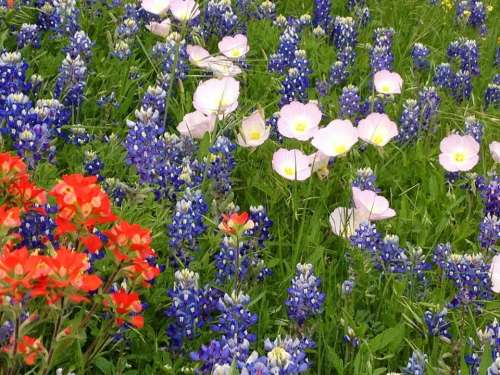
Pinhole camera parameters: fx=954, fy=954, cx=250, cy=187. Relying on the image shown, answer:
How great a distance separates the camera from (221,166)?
3.39 metres

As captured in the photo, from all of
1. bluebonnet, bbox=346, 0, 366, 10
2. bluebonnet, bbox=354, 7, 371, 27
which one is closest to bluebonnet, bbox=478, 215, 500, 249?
bluebonnet, bbox=354, 7, 371, 27

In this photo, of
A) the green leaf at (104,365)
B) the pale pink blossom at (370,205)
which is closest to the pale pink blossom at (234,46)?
the pale pink blossom at (370,205)

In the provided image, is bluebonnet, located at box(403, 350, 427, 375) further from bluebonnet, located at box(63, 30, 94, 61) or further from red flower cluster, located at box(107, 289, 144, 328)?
bluebonnet, located at box(63, 30, 94, 61)

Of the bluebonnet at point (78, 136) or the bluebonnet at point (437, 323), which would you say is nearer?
the bluebonnet at point (437, 323)

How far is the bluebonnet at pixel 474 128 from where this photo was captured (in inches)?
159

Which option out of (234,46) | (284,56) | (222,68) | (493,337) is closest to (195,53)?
(234,46)

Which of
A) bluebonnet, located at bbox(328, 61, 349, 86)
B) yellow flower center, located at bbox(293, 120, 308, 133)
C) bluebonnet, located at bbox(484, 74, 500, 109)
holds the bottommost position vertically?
bluebonnet, located at bbox(484, 74, 500, 109)

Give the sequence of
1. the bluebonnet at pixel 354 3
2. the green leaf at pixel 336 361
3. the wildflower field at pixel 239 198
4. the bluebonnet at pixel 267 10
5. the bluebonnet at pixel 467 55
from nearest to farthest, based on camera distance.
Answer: the wildflower field at pixel 239 198, the green leaf at pixel 336 361, the bluebonnet at pixel 467 55, the bluebonnet at pixel 267 10, the bluebonnet at pixel 354 3

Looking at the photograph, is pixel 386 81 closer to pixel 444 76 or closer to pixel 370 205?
pixel 444 76

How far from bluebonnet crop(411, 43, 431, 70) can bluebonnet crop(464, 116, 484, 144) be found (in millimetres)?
777

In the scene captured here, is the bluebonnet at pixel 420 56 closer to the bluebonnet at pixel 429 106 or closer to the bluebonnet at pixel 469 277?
the bluebonnet at pixel 429 106

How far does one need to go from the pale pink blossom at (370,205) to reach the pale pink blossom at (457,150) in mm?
593

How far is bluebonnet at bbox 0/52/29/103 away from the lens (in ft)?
11.9

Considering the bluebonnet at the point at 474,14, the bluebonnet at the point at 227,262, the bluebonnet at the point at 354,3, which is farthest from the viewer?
the bluebonnet at the point at 474,14
